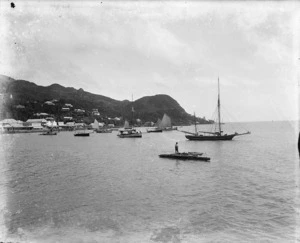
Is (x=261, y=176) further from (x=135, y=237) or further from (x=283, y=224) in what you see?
(x=135, y=237)

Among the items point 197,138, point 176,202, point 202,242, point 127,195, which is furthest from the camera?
point 197,138

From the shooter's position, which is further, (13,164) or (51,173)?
(13,164)

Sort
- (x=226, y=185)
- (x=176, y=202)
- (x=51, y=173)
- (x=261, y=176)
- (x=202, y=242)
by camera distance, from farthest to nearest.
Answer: (x=51, y=173), (x=261, y=176), (x=226, y=185), (x=176, y=202), (x=202, y=242)

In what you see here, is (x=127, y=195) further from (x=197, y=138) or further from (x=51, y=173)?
(x=197, y=138)

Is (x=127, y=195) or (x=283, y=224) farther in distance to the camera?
(x=127, y=195)

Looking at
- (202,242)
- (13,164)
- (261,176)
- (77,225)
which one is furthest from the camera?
(13,164)

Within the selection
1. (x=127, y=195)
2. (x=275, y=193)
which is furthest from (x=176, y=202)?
(x=275, y=193)

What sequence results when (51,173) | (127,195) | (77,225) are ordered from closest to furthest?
(77,225), (127,195), (51,173)

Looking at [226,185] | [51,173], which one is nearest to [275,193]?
[226,185]

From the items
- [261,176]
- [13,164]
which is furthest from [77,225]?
[13,164]
